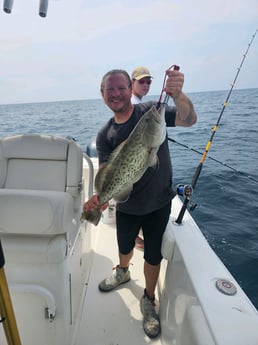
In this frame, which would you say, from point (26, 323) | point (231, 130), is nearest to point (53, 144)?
point (26, 323)

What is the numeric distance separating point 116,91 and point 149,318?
5.88 ft

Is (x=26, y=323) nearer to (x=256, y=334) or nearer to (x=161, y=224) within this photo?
(x=161, y=224)

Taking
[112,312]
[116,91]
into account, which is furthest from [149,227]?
[116,91]

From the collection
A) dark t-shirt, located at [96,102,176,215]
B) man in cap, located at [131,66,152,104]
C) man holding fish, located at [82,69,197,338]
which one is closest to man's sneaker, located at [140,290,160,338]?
man holding fish, located at [82,69,197,338]

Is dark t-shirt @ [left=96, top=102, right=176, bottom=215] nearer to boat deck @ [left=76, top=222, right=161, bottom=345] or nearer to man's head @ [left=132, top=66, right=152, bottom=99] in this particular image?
boat deck @ [left=76, top=222, right=161, bottom=345]

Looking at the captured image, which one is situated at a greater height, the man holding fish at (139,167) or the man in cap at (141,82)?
the man in cap at (141,82)

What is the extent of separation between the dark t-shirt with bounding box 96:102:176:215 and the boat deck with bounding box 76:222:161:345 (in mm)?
991

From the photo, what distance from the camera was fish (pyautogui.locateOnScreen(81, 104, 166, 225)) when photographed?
4.41 ft

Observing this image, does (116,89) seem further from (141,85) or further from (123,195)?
(141,85)

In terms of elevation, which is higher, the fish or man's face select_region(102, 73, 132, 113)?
man's face select_region(102, 73, 132, 113)

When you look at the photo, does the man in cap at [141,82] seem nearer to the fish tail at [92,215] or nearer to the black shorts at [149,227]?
the black shorts at [149,227]

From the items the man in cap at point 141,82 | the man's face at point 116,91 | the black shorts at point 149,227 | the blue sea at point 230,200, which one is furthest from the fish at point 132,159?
the man in cap at point 141,82

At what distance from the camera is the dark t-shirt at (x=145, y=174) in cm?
183

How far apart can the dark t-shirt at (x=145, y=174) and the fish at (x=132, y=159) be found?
0.89 ft
